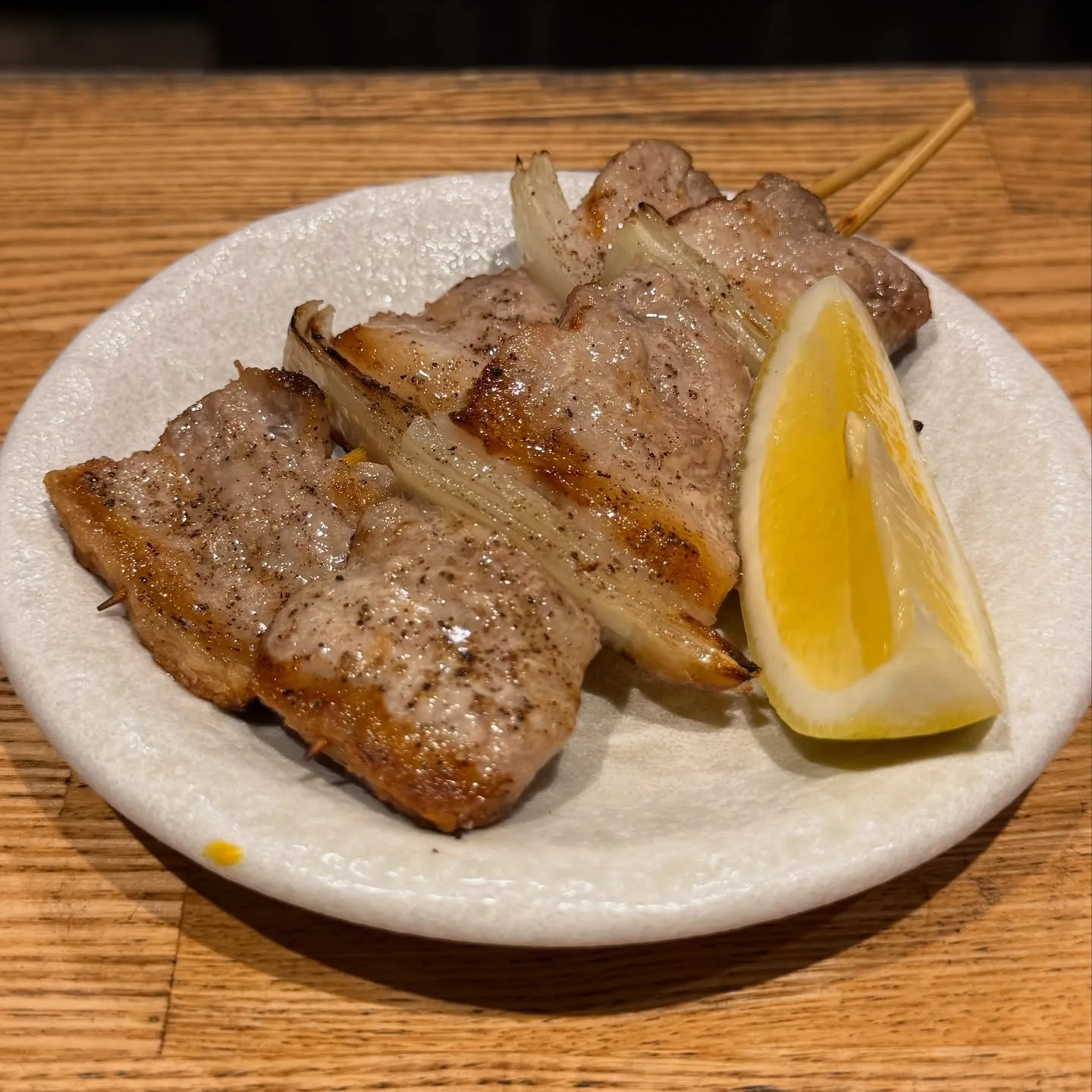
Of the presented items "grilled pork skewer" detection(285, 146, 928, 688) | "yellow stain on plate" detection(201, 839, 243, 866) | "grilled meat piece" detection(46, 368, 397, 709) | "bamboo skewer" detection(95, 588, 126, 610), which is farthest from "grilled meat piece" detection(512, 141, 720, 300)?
"yellow stain on plate" detection(201, 839, 243, 866)

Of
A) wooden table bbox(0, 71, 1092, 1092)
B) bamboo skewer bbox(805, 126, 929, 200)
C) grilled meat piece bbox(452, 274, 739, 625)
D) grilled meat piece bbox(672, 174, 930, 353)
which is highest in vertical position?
bamboo skewer bbox(805, 126, 929, 200)

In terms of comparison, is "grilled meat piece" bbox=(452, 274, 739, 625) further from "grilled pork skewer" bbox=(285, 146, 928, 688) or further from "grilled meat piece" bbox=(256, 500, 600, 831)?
"grilled meat piece" bbox=(256, 500, 600, 831)

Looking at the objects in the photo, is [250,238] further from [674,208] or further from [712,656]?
[712,656]

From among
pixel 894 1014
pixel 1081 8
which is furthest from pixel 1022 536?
pixel 1081 8

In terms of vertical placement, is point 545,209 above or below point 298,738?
above

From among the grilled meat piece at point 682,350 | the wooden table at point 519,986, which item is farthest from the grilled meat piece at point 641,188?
the wooden table at point 519,986

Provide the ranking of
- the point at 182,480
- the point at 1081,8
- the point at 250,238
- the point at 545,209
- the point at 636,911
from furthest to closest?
1. the point at 1081,8
2. the point at 250,238
3. the point at 545,209
4. the point at 182,480
5. the point at 636,911
